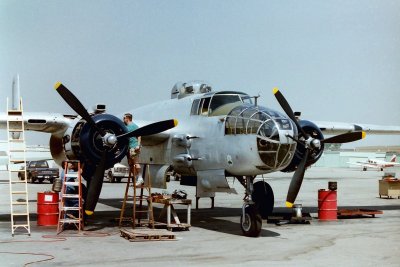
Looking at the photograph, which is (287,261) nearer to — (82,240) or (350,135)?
(82,240)

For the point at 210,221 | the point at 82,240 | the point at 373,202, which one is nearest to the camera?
the point at 82,240

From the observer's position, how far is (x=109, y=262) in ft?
29.4

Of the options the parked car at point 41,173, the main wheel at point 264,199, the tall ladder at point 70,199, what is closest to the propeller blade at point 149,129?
the tall ladder at point 70,199

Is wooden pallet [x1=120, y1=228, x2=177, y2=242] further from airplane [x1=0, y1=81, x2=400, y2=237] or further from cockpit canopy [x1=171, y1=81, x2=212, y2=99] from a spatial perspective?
cockpit canopy [x1=171, y1=81, x2=212, y2=99]

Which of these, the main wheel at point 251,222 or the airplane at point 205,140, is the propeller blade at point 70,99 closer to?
the airplane at point 205,140

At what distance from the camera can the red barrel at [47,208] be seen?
14.4m

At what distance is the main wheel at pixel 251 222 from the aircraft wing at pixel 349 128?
8.05m

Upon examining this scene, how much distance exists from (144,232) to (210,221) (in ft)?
13.3

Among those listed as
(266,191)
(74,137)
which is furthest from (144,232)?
(266,191)

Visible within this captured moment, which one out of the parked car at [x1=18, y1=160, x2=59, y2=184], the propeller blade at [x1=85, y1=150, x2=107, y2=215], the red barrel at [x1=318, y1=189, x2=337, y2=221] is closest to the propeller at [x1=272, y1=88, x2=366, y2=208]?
the red barrel at [x1=318, y1=189, x2=337, y2=221]

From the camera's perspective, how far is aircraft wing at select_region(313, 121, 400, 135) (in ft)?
63.9

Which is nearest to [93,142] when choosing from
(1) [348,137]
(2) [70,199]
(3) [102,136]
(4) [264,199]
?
(3) [102,136]

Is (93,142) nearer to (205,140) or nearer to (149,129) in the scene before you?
(149,129)

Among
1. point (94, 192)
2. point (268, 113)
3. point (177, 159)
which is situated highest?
point (268, 113)
